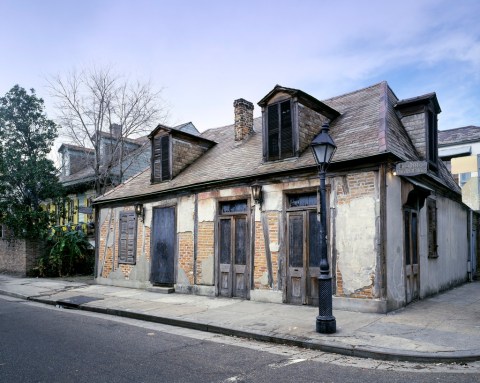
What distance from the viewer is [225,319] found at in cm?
831

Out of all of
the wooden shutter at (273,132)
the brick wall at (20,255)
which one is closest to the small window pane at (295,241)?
the wooden shutter at (273,132)

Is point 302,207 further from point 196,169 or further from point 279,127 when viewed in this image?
point 196,169

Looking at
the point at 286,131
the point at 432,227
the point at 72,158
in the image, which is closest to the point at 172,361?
the point at 286,131

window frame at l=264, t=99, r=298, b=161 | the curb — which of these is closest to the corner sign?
window frame at l=264, t=99, r=298, b=161

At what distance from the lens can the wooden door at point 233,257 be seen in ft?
36.2

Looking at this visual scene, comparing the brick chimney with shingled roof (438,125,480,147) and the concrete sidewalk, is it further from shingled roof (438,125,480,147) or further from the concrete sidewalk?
shingled roof (438,125,480,147)

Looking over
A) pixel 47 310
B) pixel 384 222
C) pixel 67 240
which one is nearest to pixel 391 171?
pixel 384 222

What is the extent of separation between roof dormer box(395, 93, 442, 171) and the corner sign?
2.53 metres

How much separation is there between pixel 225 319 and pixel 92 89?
15660mm

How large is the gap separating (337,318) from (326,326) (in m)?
1.36

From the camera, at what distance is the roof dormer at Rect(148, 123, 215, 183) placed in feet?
47.0

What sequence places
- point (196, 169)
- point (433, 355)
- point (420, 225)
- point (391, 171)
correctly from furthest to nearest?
point (196, 169), point (420, 225), point (391, 171), point (433, 355)

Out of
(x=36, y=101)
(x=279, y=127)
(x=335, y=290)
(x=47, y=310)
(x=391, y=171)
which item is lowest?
(x=47, y=310)

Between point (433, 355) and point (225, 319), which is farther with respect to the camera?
point (225, 319)
